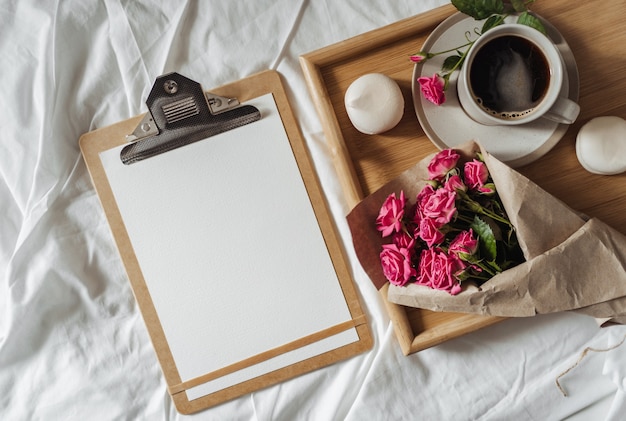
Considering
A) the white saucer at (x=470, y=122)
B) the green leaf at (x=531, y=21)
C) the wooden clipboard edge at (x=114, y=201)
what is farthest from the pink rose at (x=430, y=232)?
the wooden clipboard edge at (x=114, y=201)

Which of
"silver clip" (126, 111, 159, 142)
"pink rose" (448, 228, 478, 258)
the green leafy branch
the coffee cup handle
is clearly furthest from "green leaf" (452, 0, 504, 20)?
"silver clip" (126, 111, 159, 142)

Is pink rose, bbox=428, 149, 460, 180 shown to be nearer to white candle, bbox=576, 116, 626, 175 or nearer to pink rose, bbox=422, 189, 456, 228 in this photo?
pink rose, bbox=422, 189, 456, 228

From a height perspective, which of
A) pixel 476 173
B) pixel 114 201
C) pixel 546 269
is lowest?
pixel 546 269

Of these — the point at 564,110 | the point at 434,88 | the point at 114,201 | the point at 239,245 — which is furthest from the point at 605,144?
the point at 114,201

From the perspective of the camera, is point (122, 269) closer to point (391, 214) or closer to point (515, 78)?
point (391, 214)

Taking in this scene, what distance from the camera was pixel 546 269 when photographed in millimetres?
493

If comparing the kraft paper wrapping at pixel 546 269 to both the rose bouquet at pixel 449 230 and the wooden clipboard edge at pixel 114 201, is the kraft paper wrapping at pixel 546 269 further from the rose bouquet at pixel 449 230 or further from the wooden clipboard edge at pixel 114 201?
the wooden clipboard edge at pixel 114 201

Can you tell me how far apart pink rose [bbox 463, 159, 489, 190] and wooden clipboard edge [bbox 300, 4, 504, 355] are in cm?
12

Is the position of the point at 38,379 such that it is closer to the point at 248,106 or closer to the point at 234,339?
the point at 234,339

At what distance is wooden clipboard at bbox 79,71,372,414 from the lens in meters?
0.61

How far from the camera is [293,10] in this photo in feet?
2.03

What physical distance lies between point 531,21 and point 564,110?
0.30ft

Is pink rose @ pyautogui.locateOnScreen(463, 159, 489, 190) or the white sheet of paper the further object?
the white sheet of paper

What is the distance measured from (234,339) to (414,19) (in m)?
0.40
